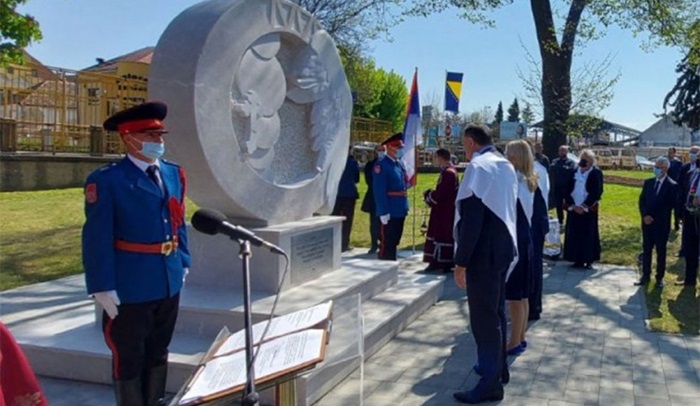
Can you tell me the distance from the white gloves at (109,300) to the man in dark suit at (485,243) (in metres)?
2.27

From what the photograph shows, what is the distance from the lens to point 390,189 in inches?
390

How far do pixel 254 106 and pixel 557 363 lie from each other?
3518 mm

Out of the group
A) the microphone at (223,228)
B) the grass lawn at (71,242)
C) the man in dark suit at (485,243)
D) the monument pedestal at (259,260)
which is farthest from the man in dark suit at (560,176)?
the microphone at (223,228)

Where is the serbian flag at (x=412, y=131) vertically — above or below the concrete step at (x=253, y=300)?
above

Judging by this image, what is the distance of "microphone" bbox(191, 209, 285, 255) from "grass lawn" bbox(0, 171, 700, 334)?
5851 millimetres

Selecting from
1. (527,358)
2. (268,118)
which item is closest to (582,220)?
(527,358)

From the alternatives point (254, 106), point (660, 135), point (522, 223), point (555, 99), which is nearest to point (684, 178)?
point (555, 99)

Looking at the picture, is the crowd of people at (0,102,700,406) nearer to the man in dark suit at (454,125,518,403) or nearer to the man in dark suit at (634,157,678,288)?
the man in dark suit at (454,125,518,403)

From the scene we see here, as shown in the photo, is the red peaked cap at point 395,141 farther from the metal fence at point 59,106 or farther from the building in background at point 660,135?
the building in background at point 660,135

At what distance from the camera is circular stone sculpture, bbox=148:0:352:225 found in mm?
5129

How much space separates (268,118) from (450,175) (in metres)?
4.11

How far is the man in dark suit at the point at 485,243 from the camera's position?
452 cm

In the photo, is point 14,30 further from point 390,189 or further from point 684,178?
point 684,178

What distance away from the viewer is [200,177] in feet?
17.5
